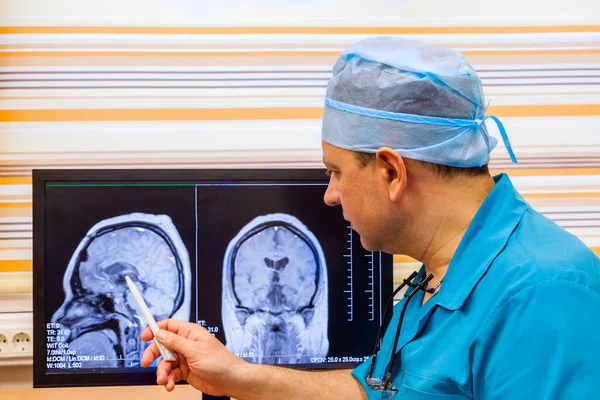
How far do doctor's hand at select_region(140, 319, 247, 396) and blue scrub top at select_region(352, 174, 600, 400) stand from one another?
343 millimetres

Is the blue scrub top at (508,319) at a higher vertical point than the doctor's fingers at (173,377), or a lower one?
higher

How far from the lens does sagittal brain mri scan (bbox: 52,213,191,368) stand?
1564 millimetres

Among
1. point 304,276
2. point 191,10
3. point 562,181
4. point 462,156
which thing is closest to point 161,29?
point 191,10

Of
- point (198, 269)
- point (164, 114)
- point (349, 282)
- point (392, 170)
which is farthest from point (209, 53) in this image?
point (392, 170)

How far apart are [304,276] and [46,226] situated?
0.60m

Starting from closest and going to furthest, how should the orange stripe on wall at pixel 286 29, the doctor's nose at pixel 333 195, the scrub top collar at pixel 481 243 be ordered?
the scrub top collar at pixel 481 243 → the doctor's nose at pixel 333 195 → the orange stripe on wall at pixel 286 29

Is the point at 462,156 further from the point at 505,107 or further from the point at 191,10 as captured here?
the point at 191,10

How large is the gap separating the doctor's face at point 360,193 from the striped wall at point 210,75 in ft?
1.95

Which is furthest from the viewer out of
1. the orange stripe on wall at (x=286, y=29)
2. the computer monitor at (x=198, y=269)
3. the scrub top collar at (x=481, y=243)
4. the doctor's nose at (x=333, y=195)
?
the orange stripe on wall at (x=286, y=29)

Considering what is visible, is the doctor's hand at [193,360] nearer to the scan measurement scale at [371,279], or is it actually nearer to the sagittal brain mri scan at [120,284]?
the sagittal brain mri scan at [120,284]

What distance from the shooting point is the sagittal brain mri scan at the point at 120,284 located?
1564 millimetres

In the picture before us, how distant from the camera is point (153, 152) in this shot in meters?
1.80

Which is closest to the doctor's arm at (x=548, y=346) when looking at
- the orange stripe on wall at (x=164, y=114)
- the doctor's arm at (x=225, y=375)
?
the doctor's arm at (x=225, y=375)

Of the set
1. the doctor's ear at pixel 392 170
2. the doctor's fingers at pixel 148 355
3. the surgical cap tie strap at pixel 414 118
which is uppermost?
the surgical cap tie strap at pixel 414 118
